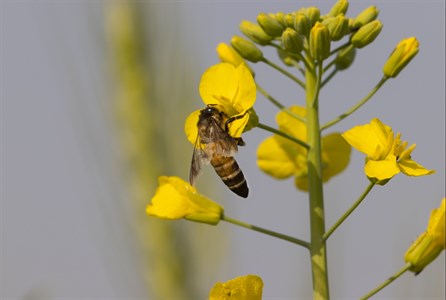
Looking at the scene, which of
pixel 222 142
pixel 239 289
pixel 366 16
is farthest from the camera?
pixel 366 16

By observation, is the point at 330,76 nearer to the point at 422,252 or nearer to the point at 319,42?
the point at 319,42

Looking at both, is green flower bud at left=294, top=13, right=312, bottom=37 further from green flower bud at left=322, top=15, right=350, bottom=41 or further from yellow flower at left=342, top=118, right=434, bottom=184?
yellow flower at left=342, top=118, right=434, bottom=184

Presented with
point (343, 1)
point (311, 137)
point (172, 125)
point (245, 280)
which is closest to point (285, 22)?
point (343, 1)

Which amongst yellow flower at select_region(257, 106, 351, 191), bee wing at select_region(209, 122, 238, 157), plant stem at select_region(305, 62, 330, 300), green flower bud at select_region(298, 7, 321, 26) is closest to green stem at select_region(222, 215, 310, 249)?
plant stem at select_region(305, 62, 330, 300)

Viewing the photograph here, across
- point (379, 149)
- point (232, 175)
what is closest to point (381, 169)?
point (379, 149)

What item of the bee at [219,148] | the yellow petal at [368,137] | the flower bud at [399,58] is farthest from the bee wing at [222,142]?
the flower bud at [399,58]

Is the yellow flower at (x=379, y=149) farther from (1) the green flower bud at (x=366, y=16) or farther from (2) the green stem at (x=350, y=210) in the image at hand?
(1) the green flower bud at (x=366, y=16)

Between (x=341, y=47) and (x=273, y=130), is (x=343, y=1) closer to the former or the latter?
(x=341, y=47)
